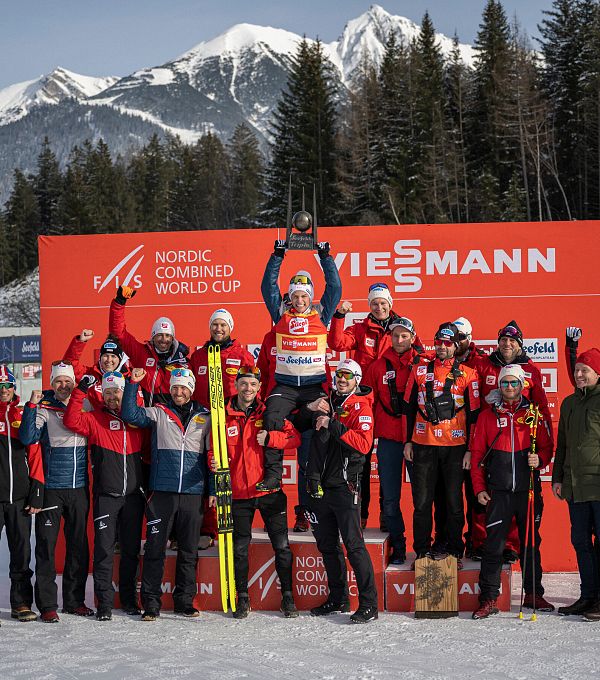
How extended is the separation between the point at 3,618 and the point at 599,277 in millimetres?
5545

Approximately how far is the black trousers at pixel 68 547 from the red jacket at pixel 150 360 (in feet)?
2.88

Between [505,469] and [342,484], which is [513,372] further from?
[342,484]

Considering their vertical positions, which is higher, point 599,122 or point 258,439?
point 599,122

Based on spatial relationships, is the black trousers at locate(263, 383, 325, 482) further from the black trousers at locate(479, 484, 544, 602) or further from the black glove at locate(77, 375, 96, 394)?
the black trousers at locate(479, 484, 544, 602)

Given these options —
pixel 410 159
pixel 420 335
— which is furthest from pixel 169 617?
pixel 410 159

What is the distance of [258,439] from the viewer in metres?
5.57

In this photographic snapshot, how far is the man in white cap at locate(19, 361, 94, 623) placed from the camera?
561cm

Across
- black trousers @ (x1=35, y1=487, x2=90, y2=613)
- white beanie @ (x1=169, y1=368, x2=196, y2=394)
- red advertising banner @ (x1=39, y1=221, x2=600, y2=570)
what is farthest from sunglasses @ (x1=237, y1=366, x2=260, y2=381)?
red advertising banner @ (x1=39, y1=221, x2=600, y2=570)

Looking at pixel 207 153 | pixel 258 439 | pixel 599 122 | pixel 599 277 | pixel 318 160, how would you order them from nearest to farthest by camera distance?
pixel 258 439
pixel 599 277
pixel 599 122
pixel 318 160
pixel 207 153

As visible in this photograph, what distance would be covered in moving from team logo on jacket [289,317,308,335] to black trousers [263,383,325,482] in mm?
390

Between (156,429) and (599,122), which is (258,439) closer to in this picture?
(156,429)

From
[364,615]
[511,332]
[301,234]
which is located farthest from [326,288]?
[364,615]

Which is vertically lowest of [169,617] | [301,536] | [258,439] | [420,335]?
[169,617]

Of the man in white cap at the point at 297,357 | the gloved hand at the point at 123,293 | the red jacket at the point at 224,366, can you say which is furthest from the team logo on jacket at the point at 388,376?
the gloved hand at the point at 123,293
